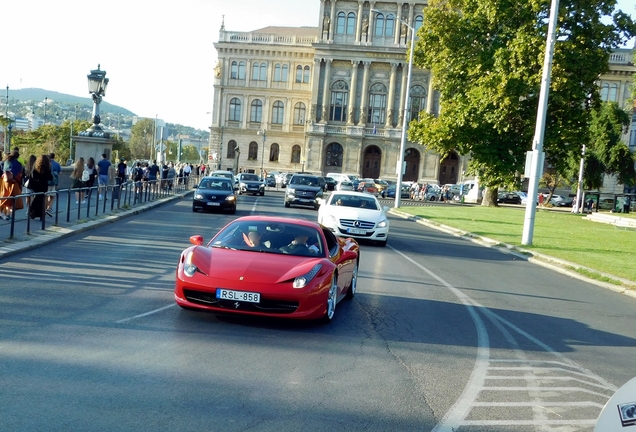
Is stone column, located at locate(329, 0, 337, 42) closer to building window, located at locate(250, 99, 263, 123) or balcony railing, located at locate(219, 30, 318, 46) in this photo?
balcony railing, located at locate(219, 30, 318, 46)

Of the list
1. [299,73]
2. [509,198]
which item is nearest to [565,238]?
[509,198]

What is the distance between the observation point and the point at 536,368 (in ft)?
27.3

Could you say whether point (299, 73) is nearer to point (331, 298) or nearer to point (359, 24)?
point (359, 24)

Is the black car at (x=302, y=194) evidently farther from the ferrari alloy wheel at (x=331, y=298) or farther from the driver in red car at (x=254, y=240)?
the ferrari alloy wheel at (x=331, y=298)

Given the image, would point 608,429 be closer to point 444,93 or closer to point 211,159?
point 444,93

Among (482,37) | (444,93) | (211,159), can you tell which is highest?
(482,37)

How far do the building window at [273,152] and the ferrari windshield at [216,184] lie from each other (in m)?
74.7

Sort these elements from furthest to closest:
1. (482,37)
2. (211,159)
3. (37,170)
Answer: (211,159)
(482,37)
(37,170)

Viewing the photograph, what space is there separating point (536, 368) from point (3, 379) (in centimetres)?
532

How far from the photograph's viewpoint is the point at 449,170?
101 metres

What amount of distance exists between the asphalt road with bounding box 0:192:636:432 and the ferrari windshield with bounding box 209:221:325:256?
109cm

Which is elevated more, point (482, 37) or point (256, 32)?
point (256, 32)

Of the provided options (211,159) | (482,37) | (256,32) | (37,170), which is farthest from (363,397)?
(256,32)

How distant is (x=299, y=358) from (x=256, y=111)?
Answer: 103 metres
